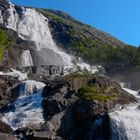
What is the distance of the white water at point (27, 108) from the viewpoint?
192ft

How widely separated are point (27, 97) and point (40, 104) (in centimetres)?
425

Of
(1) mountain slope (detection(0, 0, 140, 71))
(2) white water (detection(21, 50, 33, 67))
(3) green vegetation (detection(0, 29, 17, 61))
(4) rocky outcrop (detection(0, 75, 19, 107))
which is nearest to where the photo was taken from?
(4) rocky outcrop (detection(0, 75, 19, 107))

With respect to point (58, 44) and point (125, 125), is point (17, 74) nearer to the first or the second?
point (125, 125)

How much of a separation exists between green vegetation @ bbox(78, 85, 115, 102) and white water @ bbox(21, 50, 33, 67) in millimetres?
38071

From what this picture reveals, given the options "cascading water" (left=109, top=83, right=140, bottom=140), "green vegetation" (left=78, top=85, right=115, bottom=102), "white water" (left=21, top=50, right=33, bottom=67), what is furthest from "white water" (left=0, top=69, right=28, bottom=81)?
"cascading water" (left=109, top=83, right=140, bottom=140)

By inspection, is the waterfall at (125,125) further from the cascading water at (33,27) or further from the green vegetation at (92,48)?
the cascading water at (33,27)

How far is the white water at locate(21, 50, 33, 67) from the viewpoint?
4053 inches

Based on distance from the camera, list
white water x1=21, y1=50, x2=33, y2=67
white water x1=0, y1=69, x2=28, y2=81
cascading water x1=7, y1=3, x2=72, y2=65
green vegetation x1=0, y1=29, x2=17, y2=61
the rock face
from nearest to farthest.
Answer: the rock face → white water x1=0, y1=69, x2=28, y2=81 → green vegetation x1=0, y1=29, x2=17, y2=61 → white water x1=21, y1=50, x2=33, y2=67 → cascading water x1=7, y1=3, x2=72, y2=65

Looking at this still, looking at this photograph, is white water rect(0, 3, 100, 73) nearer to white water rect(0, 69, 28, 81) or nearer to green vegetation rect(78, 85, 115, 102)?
white water rect(0, 69, 28, 81)

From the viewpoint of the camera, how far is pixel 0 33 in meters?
96.2

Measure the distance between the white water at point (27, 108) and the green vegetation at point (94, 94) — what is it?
22.3ft

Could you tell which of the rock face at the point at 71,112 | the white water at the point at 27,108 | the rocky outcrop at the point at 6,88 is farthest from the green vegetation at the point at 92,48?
the rock face at the point at 71,112

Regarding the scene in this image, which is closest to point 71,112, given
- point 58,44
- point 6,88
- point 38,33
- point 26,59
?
point 6,88

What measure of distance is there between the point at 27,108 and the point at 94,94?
10.5 m
